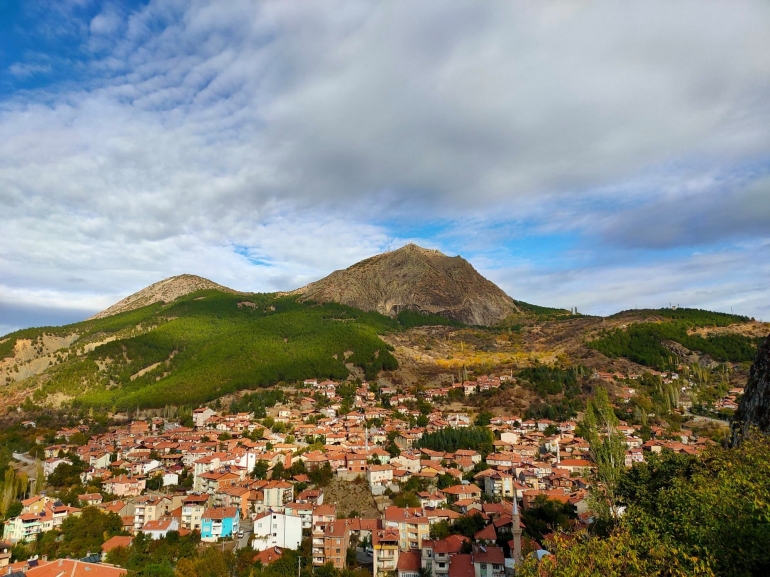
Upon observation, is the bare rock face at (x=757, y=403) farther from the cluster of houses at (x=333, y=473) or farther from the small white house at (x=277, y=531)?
the small white house at (x=277, y=531)

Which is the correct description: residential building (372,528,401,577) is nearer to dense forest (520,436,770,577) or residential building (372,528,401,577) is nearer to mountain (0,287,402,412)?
dense forest (520,436,770,577)

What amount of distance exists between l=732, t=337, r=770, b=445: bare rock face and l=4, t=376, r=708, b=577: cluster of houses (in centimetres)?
764

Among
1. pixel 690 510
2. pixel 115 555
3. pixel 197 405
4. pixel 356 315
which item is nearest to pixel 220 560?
pixel 115 555

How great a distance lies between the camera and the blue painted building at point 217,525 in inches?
1339

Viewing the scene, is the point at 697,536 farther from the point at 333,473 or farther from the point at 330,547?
the point at 333,473

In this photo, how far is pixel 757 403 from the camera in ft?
76.3

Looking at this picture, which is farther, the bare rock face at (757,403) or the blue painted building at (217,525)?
the blue painted building at (217,525)

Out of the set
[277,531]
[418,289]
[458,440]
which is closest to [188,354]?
[458,440]

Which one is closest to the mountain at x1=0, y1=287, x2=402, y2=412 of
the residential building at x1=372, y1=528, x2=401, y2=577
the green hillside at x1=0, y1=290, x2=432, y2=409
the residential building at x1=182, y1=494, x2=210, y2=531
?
the green hillside at x1=0, y1=290, x2=432, y2=409

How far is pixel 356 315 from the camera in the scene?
145 meters

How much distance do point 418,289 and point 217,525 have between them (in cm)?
14445

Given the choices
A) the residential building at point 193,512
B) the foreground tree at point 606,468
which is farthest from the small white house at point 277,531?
the foreground tree at point 606,468

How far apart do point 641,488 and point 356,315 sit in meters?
125

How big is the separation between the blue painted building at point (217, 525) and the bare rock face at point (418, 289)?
131m
